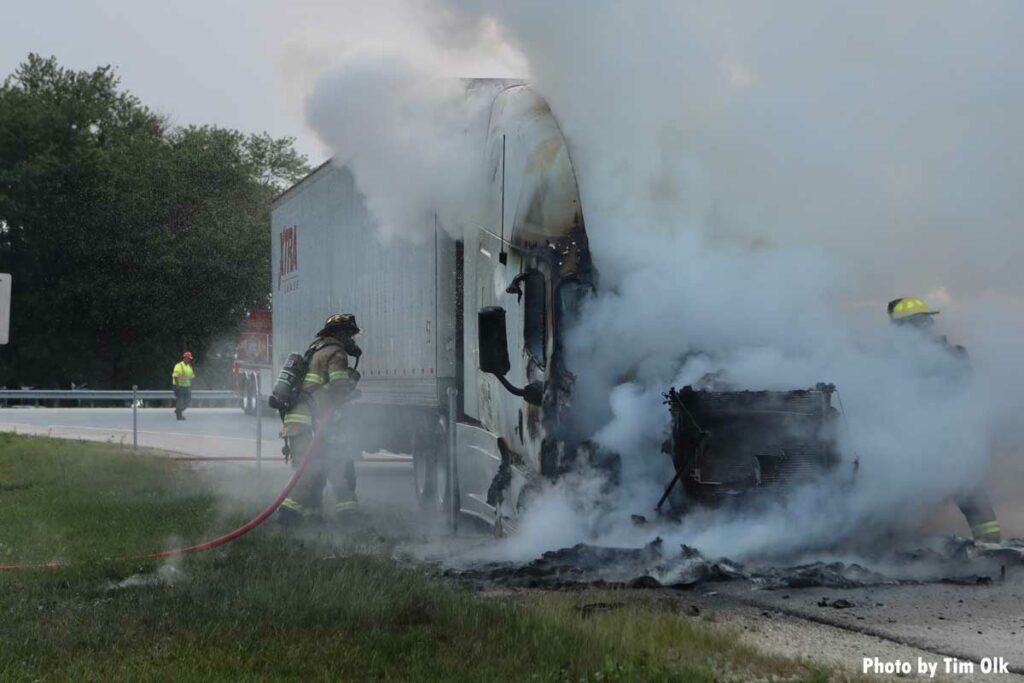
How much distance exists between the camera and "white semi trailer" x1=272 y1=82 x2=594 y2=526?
998 cm

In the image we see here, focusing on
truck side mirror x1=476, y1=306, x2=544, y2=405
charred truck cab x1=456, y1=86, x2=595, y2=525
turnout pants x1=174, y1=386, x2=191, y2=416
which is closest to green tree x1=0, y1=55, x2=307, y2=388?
turnout pants x1=174, y1=386, x2=191, y2=416

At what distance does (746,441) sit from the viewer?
9.01 metres

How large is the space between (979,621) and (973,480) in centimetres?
243

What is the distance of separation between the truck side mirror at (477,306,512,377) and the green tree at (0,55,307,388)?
152ft

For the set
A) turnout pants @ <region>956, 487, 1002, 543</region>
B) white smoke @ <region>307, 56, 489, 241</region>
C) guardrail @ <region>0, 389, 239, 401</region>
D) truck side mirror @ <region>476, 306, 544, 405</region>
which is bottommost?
turnout pants @ <region>956, 487, 1002, 543</region>

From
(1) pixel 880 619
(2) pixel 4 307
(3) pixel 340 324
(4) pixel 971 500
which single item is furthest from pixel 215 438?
(1) pixel 880 619

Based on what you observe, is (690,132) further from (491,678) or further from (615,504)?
(491,678)

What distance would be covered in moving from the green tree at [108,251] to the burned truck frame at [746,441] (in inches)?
1861

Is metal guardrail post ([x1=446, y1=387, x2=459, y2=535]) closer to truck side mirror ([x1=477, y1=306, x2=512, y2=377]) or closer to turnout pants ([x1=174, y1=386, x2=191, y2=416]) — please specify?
truck side mirror ([x1=477, y1=306, x2=512, y2=377])

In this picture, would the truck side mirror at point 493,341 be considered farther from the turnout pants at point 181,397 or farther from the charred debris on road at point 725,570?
the turnout pants at point 181,397

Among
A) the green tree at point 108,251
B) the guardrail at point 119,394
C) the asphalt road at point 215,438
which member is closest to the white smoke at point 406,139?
the asphalt road at point 215,438

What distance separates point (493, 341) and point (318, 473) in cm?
393

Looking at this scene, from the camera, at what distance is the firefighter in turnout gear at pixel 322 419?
12.9 meters

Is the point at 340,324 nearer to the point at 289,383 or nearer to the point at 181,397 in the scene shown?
the point at 289,383
